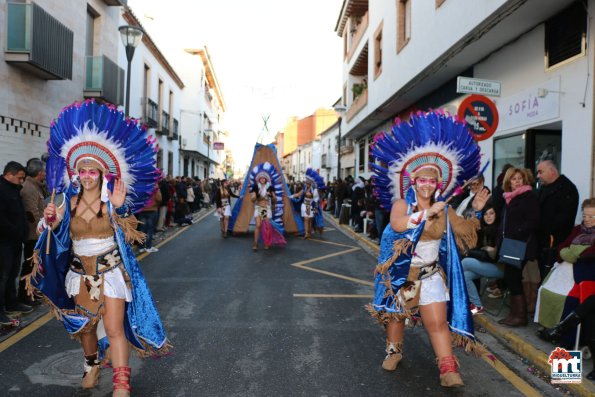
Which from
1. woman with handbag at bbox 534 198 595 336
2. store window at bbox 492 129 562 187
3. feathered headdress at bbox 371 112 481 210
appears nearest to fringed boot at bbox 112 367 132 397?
feathered headdress at bbox 371 112 481 210

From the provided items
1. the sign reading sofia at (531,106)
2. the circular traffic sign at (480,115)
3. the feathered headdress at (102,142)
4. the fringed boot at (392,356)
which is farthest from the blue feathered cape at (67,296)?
the sign reading sofia at (531,106)

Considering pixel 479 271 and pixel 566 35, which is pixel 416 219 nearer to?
pixel 479 271

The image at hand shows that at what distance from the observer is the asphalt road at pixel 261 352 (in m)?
3.64

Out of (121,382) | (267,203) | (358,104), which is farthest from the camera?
(358,104)

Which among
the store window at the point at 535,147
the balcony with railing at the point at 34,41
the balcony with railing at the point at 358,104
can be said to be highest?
the balcony with railing at the point at 358,104

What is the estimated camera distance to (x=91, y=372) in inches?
142

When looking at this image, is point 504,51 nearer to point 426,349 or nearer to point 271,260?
point 271,260

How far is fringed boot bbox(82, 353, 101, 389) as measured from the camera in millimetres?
3588

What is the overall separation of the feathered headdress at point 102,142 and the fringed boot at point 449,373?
2.77 m

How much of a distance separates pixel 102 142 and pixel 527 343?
13.7ft

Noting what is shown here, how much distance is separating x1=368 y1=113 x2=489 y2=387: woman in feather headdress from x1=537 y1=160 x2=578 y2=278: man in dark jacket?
1811mm

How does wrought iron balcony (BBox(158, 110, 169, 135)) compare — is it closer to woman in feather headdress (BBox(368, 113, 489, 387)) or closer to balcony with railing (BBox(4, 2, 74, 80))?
balcony with railing (BBox(4, 2, 74, 80))
